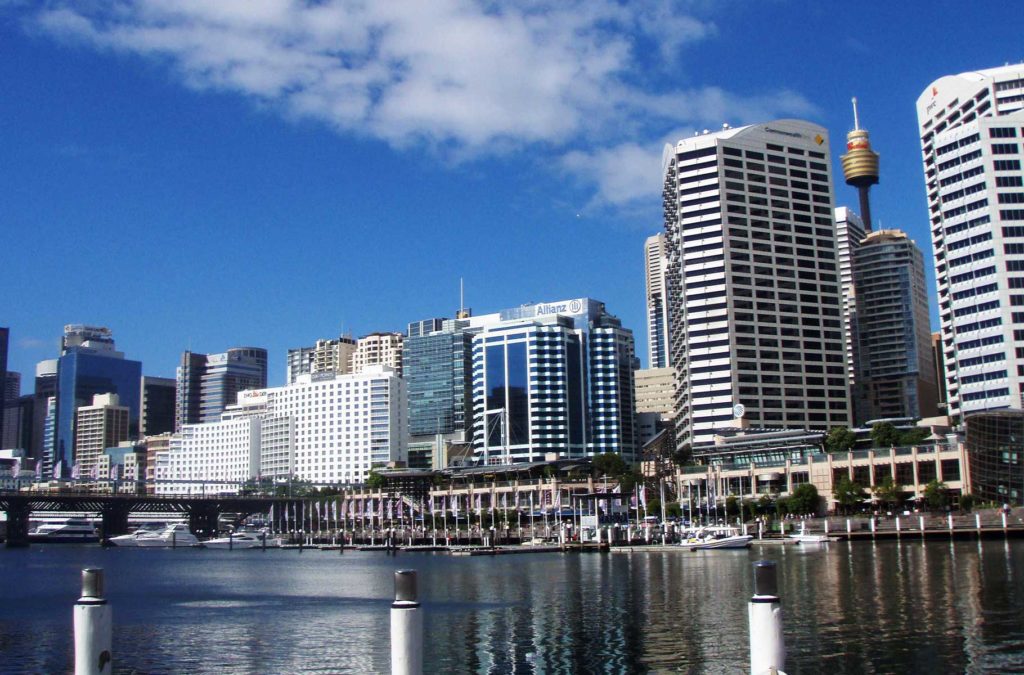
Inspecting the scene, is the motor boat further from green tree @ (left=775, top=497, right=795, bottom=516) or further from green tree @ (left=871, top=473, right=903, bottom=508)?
green tree @ (left=871, top=473, right=903, bottom=508)

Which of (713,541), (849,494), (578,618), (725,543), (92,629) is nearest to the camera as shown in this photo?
(92,629)

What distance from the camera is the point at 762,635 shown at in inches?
612

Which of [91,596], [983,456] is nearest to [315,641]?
[91,596]

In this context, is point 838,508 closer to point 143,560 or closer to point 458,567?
point 458,567

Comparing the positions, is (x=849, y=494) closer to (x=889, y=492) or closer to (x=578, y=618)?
(x=889, y=492)

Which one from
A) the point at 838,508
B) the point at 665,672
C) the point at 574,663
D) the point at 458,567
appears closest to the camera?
the point at 665,672

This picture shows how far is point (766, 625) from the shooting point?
612 inches

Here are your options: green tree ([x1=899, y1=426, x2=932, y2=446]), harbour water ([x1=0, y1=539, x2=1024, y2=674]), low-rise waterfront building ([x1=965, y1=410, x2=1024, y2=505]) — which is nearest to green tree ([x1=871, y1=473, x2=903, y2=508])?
low-rise waterfront building ([x1=965, y1=410, x2=1024, y2=505])

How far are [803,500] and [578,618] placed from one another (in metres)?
127

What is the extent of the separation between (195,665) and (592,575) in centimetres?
6168

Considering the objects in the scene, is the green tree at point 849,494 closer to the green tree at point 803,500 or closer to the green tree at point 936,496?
the green tree at point 803,500

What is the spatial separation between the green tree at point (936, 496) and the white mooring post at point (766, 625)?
16510 cm

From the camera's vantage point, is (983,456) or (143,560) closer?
(983,456)

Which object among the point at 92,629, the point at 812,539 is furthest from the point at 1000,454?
the point at 92,629
